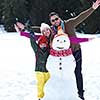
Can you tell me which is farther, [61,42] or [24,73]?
[24,73]

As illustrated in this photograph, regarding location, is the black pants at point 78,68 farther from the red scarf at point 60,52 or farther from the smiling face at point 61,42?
the smiling face at point 61,42

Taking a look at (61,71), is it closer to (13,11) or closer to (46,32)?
(46,32)

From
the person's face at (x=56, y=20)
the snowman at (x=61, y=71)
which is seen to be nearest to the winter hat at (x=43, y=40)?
the snowman at (x=61, y=71)

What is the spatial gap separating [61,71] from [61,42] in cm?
55

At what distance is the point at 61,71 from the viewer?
24.5 feet

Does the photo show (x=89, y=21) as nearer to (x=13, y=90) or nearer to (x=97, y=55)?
(x=97, y=55)

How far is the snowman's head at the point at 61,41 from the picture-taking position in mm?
7199

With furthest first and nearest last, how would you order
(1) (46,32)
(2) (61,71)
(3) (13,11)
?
(3) (13,11)
(2) (61,71)
(1) (46,32)

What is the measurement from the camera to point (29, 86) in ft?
31.9

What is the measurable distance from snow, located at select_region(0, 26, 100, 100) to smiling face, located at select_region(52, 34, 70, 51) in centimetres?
181

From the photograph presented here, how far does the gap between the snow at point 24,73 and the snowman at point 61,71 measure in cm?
119

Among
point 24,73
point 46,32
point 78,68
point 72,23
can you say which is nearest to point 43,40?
point 46,32

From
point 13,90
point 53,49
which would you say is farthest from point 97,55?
point 53,49

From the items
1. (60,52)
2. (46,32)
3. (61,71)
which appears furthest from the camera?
(61,71)
